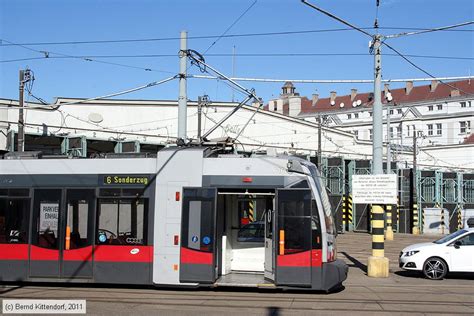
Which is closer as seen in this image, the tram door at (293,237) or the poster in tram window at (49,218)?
the tram door at (293,237)

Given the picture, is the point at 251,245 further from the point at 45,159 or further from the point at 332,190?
the point at 332,190

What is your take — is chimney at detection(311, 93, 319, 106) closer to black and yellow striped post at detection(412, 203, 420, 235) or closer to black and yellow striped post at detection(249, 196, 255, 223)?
black and yellow striped post at detection(412, 203, 420, 235)

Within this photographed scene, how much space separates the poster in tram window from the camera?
13.0 metres

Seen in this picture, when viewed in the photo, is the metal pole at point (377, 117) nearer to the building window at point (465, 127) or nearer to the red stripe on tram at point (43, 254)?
the red stripe on tram at point (43, 254)

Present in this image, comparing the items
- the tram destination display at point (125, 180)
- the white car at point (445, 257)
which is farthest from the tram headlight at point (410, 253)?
the tram destination display at point (125, 180)

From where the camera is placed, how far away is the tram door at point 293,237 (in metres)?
12.0

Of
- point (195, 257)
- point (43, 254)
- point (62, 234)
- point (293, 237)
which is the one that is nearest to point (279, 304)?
point (293, 237)

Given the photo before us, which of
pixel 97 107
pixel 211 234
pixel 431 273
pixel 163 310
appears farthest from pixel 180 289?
pixel 97 107

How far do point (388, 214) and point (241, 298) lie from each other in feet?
82.2

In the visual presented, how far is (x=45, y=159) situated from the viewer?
43.7 ft

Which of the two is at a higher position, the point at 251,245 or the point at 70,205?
the point at 70,205

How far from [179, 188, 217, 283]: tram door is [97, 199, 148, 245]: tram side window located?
3.22ft

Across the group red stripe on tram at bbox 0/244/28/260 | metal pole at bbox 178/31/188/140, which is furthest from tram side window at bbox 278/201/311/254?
red stripe on tram at bbox 0/244/28/260

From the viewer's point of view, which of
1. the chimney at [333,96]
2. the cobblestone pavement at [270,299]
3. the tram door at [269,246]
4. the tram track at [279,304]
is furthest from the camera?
the chimney at [333,96]
